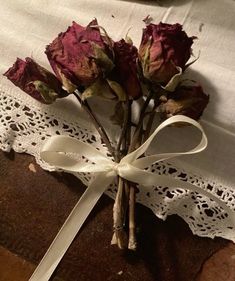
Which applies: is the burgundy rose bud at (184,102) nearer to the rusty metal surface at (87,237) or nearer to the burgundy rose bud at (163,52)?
the burgundy rose bud at (163,52)

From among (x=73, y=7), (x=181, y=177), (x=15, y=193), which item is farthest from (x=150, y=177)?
(x=73, y=7)

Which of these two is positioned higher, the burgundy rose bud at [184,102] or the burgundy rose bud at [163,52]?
the burgundy rose bud at [163,52]

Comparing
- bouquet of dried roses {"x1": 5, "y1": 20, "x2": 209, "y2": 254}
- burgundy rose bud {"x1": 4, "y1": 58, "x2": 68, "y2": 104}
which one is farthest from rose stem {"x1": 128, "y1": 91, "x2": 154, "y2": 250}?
burgundy rose bud {"x1": 4, "y1": 58, "x2": 68, "y2": 104}

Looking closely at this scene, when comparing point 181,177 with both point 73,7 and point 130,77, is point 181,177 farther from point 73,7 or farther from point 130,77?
point 73,7

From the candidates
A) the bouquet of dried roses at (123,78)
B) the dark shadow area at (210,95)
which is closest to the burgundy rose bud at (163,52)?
the bouquet of dried roses at (123,78)

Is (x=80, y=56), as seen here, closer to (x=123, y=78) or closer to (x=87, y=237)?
(x=123, y=78)

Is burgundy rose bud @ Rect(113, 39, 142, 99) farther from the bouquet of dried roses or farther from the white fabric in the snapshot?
the white fabric

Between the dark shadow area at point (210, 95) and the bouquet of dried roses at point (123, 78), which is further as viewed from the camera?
the dark shadow area at point (210, 95)
